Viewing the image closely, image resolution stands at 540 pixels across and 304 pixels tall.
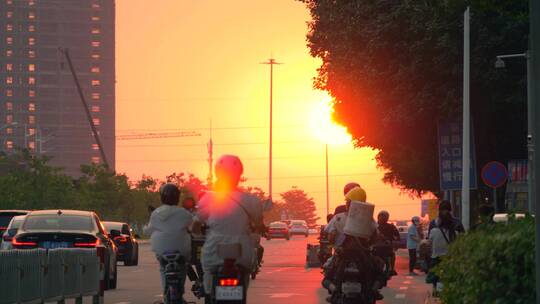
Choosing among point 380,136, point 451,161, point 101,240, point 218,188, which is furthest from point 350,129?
point 218,188

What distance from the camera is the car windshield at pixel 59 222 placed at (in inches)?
1005

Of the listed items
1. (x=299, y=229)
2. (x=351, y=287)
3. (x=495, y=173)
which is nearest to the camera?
(x=351, y=287)

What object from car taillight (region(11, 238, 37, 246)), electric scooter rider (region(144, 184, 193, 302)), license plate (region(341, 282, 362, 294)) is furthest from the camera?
car taillight (region(11, 238, 37, 246))

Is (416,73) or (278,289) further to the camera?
(416,73)

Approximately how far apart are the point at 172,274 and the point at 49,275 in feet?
18.9

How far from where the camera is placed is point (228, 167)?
38.7 ft

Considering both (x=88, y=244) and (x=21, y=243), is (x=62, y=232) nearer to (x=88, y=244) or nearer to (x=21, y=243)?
(x=88, y=244)

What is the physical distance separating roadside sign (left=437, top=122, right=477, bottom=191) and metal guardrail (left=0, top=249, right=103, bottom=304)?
20.9m

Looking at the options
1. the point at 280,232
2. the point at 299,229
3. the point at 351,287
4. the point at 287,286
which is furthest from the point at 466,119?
the point at 299,229

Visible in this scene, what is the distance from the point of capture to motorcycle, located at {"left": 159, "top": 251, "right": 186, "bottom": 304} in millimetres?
13688

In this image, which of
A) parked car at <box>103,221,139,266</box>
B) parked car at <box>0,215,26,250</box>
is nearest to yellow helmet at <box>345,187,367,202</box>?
parked car at <box>0,215,26,250</box>

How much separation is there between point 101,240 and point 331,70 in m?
20.7

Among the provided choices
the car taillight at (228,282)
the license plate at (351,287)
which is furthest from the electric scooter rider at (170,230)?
the car taillight at (228,282)

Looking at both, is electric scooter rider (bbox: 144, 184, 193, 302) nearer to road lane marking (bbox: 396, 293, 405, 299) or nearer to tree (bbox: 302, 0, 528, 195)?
Result: road lane marking (bbox: 396, 293, 405, 299)
